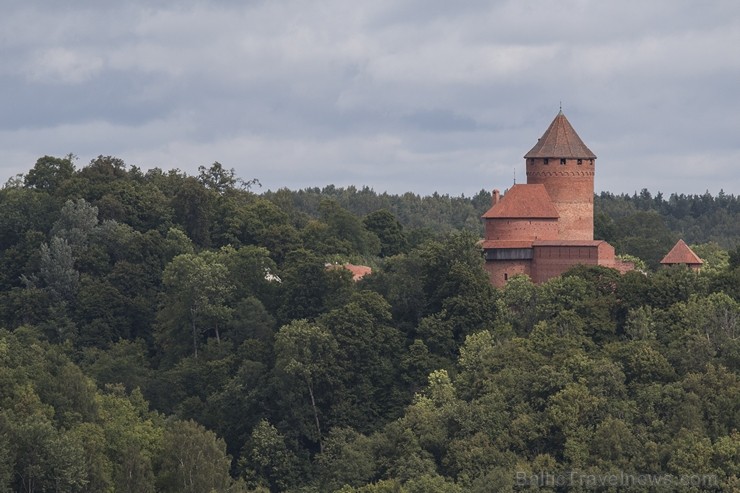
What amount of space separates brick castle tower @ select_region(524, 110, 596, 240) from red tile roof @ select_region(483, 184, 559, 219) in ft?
1.91

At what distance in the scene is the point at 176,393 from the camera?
7581cm

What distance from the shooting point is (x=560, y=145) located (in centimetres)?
7931

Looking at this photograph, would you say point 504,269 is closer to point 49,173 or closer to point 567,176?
point 567,176

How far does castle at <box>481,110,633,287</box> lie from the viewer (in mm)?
75562

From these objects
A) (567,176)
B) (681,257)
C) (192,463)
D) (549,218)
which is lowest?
(192,463)

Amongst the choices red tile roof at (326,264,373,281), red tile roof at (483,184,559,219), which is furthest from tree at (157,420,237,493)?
red tile roof at (483,184,559,219)

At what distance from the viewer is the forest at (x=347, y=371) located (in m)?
63.3

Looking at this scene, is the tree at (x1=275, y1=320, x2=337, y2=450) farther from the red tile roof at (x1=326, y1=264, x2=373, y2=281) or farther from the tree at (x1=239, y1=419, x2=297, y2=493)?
the red tile roof at (x1=326, y1=264, x2=373, y2=281)

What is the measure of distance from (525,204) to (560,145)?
3.32 metres

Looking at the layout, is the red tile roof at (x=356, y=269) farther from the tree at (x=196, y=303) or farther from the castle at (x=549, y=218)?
the castle at (x=549, y=218)

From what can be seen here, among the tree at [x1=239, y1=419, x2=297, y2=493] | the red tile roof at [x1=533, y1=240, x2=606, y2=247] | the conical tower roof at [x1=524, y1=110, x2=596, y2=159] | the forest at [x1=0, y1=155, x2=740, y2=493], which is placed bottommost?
the tree at [x1=239, y1=419, x2=297, y2=493]

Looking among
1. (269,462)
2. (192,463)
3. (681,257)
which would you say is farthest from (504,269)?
(192,463)

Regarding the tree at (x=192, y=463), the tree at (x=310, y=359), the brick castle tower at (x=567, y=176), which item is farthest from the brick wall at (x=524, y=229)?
the tree at (x=192, y=463)

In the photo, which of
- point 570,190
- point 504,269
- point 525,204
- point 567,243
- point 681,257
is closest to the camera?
point 567,243
